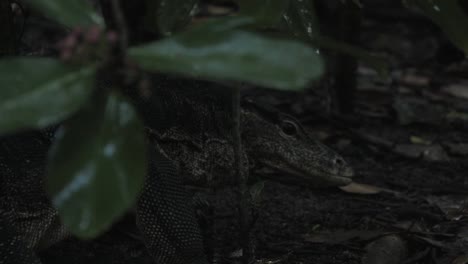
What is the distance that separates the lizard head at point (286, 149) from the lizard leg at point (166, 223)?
608 mm

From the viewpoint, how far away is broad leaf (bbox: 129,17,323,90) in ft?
4.74

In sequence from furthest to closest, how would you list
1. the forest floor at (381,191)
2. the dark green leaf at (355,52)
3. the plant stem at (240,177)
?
the forest floor at (381,191) < the plant stem at (240,177) < the dark green leaf at (355,52)

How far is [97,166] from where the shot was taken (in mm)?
1510

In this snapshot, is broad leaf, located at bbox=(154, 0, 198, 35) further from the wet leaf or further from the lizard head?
the lizard head

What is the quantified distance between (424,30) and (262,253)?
4528 mm

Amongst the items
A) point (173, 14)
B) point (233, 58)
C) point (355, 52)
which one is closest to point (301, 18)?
point (173, 14)

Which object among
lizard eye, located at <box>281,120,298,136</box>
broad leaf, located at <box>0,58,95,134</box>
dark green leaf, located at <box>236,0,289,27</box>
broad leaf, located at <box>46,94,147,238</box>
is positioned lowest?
lizard eye, located at <box>281,120,298,136</box>

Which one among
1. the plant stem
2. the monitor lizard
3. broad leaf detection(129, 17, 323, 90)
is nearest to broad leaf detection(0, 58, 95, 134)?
broad leaf detection(129, 17, 323, 90)

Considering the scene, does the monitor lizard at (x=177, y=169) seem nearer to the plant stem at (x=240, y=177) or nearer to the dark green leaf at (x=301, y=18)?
the plant stem at (x=240, y=177)

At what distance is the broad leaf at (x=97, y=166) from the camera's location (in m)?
1.50

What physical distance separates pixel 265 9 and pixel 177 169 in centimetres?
142

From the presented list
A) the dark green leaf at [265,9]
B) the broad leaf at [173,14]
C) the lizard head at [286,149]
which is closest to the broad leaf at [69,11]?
the dark green leaf at [265,9]

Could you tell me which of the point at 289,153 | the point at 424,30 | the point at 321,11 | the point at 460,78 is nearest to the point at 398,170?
the point at 289,153

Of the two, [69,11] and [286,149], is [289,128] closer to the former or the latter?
[286,149]
